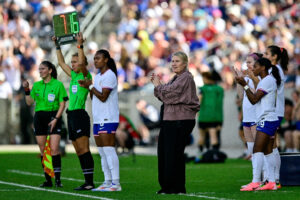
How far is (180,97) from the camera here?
1082cm

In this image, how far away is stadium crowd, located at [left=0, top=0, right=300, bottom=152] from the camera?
2781cm

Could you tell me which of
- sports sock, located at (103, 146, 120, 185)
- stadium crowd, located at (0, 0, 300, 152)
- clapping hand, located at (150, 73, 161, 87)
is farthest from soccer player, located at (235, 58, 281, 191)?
stadium crowd, located at (0, 0, 300, 152)

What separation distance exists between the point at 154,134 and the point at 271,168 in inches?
618

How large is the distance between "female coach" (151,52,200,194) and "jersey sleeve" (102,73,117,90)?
0.70m

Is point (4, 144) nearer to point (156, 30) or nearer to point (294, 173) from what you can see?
point (156, 30)

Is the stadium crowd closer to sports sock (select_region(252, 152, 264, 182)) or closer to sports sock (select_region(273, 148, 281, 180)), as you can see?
sports sock (select_region(273, 148, 281, 180))

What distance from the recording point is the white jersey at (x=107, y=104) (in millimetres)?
11297

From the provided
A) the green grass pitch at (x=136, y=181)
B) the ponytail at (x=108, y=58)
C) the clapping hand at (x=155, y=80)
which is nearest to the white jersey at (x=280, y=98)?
the green grass pitch at (x=136, y=181)

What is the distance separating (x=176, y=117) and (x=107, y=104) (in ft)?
3.37

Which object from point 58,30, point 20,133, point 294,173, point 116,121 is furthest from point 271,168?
point 20,133

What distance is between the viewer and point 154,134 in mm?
27141

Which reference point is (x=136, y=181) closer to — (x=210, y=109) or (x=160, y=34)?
(x=210, y=109)

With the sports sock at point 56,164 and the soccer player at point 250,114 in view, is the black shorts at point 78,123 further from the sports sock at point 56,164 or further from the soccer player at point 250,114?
the soccer player at point 250,114

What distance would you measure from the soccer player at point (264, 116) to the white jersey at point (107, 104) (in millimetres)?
1699
